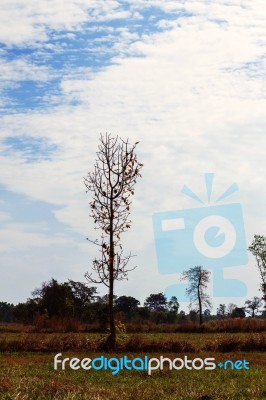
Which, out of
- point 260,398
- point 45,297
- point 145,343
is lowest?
point 260,398

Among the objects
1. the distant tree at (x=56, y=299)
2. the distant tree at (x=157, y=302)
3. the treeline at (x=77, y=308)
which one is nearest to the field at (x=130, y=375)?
the treeline at (x=77, y=308)

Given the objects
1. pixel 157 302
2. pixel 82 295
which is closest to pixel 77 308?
pixel 82 295

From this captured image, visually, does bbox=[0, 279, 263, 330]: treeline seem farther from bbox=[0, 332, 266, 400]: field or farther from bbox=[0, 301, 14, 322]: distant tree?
bbox=[0, 301, 14, 322]: distant tree

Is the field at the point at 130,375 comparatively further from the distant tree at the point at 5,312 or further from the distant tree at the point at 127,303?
the distant tree at the point at 5,312

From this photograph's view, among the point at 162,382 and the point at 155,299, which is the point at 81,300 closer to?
the point at 155,299

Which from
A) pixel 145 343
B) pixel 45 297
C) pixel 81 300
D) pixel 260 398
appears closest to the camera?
pixel 260 398

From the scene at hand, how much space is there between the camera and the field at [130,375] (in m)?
13.1

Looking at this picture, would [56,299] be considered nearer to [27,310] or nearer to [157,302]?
[27,310]

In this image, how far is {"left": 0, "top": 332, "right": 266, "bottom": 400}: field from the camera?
43.1ft

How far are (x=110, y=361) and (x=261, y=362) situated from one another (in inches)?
225

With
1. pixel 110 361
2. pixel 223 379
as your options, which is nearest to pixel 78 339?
pixel 110 361

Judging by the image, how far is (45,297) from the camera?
2795 inches

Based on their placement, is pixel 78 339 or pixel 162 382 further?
pixel 78 339

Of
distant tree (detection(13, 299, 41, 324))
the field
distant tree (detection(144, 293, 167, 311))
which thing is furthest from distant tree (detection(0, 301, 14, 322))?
the field
